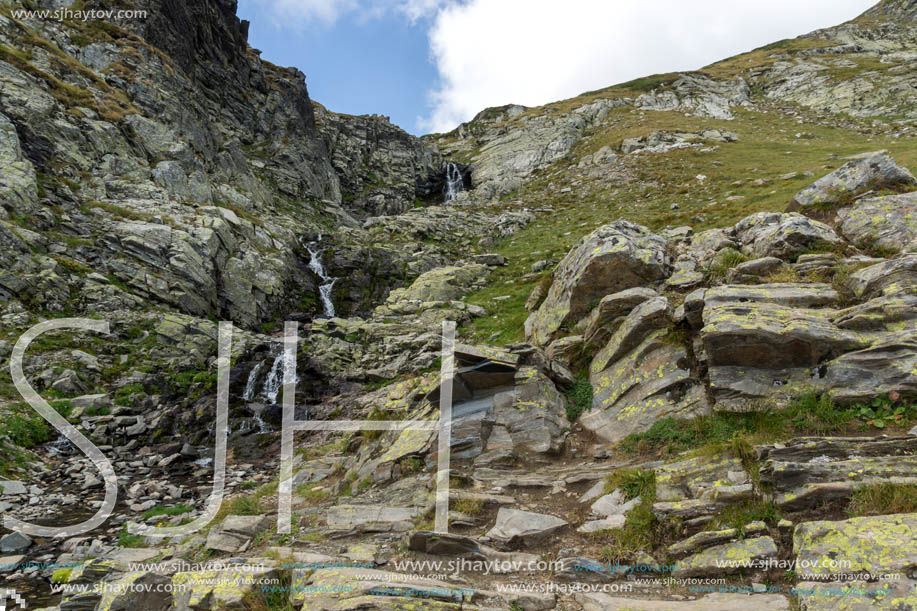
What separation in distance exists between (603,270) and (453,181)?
6798 centimetres

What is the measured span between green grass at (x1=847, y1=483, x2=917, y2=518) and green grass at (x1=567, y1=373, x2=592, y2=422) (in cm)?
621

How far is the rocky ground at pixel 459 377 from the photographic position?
6629 mm

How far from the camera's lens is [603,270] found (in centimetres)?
1520

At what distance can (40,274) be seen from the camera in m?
23.6

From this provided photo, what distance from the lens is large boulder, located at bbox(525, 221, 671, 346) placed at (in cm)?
1488

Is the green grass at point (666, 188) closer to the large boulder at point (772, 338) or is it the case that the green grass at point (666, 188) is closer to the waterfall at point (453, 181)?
the large boulder at point (772, 338)

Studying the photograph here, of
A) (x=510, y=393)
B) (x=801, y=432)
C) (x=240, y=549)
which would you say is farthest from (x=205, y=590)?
(x=801, y=432)

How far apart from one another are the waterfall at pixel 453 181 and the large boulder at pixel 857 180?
61.7m

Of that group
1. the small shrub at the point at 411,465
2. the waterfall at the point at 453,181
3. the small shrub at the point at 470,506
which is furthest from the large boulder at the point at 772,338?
the waterfall at the point at 453,181

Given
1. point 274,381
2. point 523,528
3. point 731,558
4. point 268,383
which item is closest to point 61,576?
point 523,528

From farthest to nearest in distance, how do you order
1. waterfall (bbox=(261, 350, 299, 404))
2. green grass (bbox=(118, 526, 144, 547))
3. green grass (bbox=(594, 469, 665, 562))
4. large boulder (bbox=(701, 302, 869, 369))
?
1. waterfall (bbox=(261, 350, 299, 404))
2. green grass (bbox=(118, 526, 144, 547))
3. large boulder (bbox=(701, 302, 869, 369))
4. green grass (bbox=(594, 469, 665, 562))

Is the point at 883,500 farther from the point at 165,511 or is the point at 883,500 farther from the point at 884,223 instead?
the point at 165,511

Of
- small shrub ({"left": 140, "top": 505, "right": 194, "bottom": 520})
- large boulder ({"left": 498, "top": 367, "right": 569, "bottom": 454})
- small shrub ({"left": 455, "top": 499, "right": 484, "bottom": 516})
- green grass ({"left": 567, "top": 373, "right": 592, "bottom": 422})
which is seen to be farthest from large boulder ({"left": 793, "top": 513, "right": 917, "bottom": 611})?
small shrub ({"left": 140, "top": 505, "right": 194, "bottom": 520})

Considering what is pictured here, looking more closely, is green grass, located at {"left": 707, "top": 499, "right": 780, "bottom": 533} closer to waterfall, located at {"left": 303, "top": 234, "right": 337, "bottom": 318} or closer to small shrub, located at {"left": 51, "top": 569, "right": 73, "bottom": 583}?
small shrub, located at {"left": 51, "top": 569, "right": 73, "bottom": 583}
